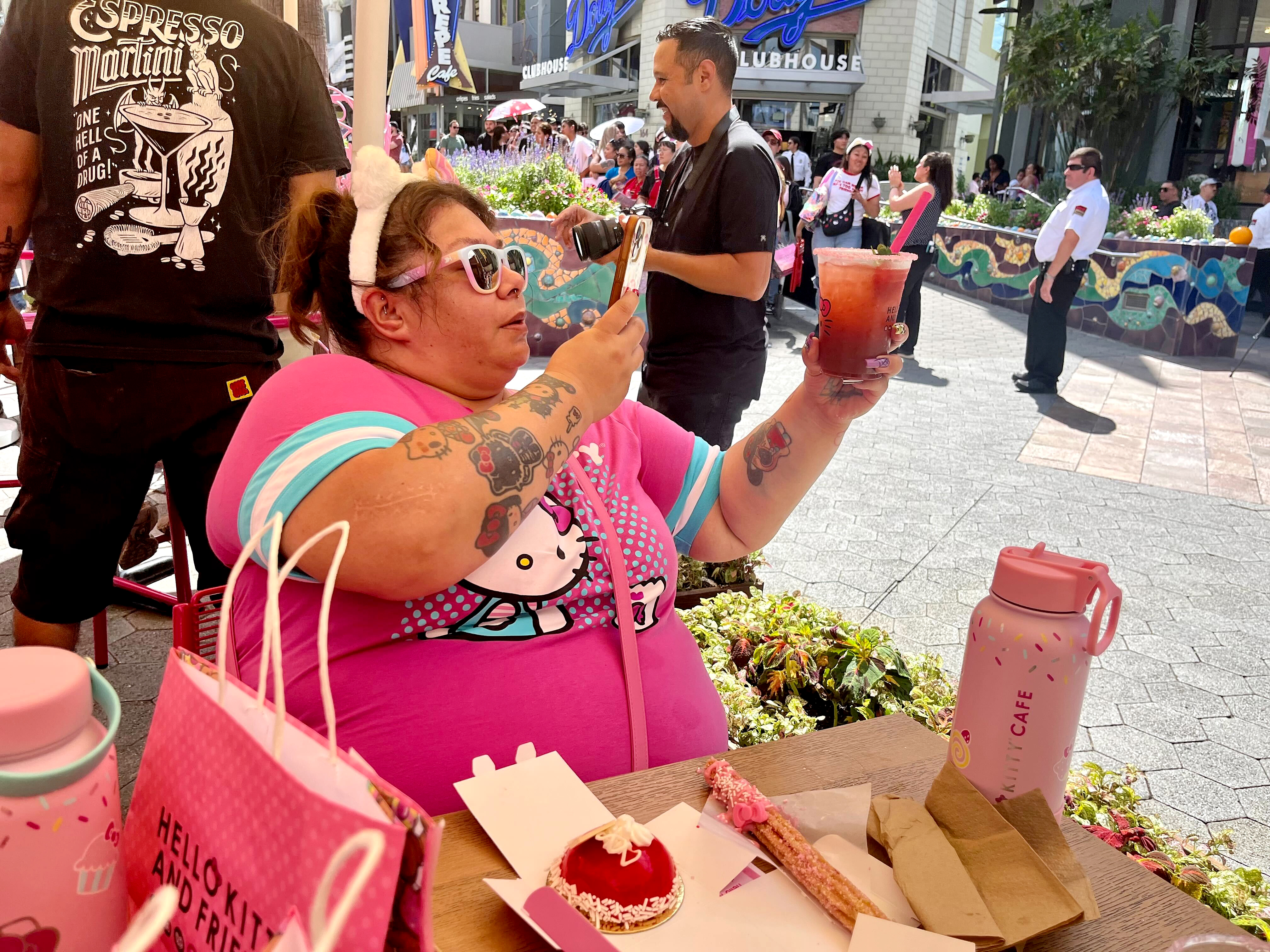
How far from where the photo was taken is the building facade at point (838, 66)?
79.6 feet

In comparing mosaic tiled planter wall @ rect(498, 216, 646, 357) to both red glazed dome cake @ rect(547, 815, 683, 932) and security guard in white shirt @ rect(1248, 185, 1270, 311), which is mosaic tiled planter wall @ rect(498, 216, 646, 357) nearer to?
red glazed dome cake @ rect(547, 815, 683, 932)

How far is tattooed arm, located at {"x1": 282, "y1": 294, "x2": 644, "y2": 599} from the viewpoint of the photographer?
115 centimetres

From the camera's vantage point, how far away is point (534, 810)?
1.09 meters

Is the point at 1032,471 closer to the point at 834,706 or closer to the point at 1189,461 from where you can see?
the point at 1189,461

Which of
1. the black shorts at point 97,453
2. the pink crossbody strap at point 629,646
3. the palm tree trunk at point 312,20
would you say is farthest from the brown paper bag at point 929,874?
the palm tree trunk at point 312,20

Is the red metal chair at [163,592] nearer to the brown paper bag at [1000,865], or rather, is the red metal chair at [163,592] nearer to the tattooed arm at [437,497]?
the tattooed arm at [437,497]

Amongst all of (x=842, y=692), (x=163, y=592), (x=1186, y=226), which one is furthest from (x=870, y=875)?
(x=1186, y=226)

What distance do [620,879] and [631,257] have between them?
0.84 m

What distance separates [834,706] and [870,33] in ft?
83.3

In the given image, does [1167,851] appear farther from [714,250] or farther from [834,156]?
[834,156]

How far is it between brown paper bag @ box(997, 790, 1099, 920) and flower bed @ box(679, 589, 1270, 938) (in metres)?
0.74

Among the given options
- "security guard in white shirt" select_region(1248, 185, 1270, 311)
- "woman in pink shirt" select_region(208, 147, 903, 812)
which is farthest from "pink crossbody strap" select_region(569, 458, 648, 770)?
"security guard in white shirt" select_region(1248, 185, 1270, 311)

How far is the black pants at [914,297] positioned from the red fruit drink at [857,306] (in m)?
6.77

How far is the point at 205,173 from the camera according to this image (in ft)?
7.25
